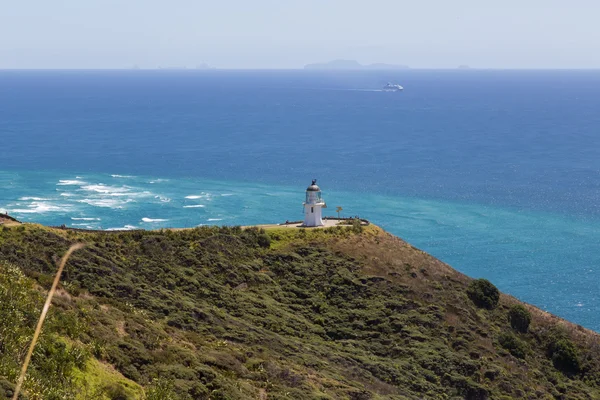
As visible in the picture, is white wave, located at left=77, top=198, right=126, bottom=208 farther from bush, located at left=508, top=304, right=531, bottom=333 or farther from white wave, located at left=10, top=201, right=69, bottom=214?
bush, located at left=508, top=304, right=531, bottom=333

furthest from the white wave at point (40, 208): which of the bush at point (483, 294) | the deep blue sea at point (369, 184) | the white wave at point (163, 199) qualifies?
the bush at point (483, 294)

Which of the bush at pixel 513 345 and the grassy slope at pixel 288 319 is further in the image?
the bush at pixel 513 345

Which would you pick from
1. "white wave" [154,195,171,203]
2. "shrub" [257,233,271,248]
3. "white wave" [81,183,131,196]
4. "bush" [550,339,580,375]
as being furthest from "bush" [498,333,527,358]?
"white wave" [81,183,131,196]

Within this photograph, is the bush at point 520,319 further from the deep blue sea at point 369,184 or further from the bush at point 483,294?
the deep blue sea at point 369,184

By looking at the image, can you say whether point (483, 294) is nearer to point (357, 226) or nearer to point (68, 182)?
point (357, 226)

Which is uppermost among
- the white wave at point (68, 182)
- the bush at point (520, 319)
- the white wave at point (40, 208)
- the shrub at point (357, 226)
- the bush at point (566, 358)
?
the shrub at point (357, 226)

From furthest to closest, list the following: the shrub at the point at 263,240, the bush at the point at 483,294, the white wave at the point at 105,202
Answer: the white wave at the point at 105,202 → the shrub at the point at 263,240 → the bush at the point at 483,294

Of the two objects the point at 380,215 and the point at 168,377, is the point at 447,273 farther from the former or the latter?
the point at 380,215
